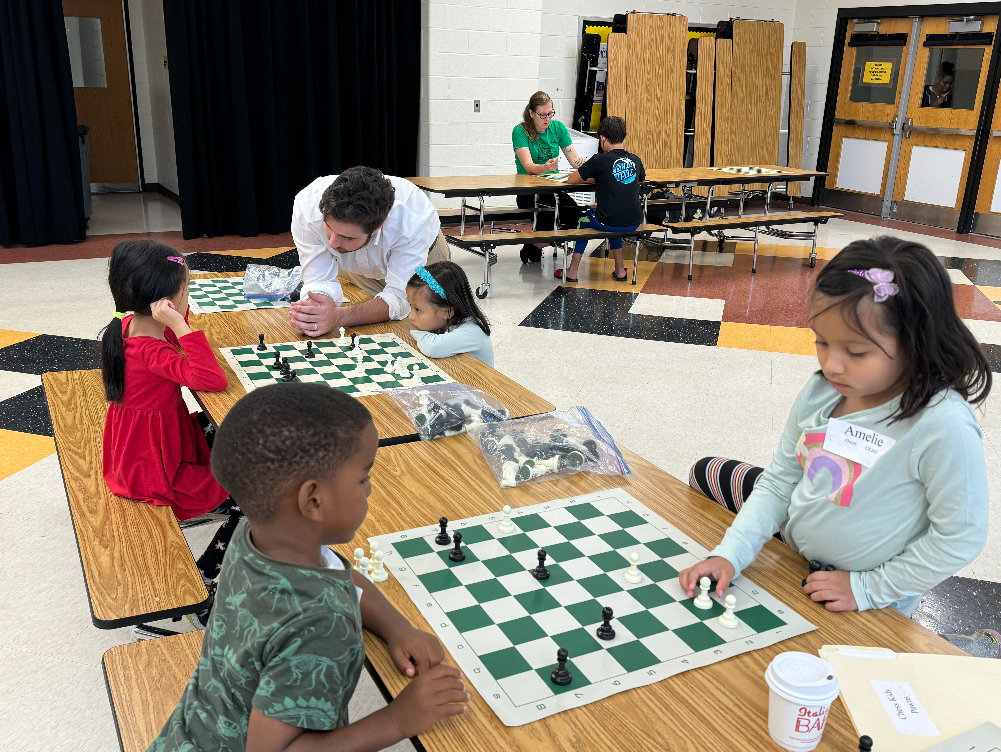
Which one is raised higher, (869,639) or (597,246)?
(869,639)

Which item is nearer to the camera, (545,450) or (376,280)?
(545,450)

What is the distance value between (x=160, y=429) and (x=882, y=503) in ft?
5.81

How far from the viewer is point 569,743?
3.42 feet

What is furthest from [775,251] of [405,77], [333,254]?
[333,254]

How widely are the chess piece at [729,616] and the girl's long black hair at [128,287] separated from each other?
1.66 meters

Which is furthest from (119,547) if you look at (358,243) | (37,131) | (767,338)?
(37,131)

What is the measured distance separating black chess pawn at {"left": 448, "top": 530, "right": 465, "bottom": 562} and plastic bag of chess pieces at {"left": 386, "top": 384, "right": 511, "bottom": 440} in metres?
0.52

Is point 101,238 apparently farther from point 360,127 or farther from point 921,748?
point 921,748

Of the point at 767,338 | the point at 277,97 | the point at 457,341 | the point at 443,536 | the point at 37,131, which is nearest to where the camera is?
the point at 443,536

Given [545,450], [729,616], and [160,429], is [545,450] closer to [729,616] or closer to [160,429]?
[729,616]

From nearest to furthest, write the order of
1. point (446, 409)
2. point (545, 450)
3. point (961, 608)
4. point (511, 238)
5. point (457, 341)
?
point (545, 450), point (446, 409), point (961, 608), point (457, 341), point (511, 238)

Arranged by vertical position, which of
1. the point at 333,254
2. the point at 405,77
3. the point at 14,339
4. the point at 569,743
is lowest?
the point at 14,339

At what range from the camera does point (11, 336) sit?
4.50 metres

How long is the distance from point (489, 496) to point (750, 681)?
2.16 feet
